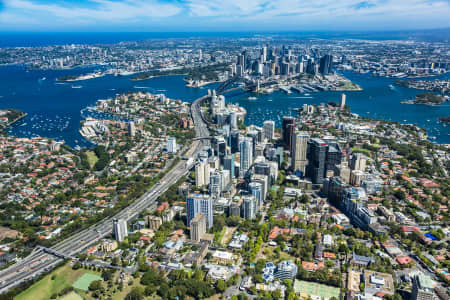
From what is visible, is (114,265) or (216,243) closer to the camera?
(114,265)

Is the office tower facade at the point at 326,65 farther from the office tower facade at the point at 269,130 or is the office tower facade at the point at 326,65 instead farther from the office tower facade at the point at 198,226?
the office tower facade at the point at 198,226

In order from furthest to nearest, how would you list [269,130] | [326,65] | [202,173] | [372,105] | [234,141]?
[326,65], [372,105], [269,130], [234,141], [202,173]

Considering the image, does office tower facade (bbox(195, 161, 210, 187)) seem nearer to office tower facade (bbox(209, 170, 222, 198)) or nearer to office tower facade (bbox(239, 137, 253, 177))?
office tower facade (bbox(209, 170, 222, 198))

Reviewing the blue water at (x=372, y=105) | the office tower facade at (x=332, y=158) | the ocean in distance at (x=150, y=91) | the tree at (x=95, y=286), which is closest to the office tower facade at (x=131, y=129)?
the ocean in distance at (x=150, y=91)

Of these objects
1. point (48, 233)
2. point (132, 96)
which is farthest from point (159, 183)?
point (132, 96)

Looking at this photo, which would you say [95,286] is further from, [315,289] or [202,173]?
[202,173]

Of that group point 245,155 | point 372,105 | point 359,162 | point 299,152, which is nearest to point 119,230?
point 245,155

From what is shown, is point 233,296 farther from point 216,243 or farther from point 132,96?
point 132,96
